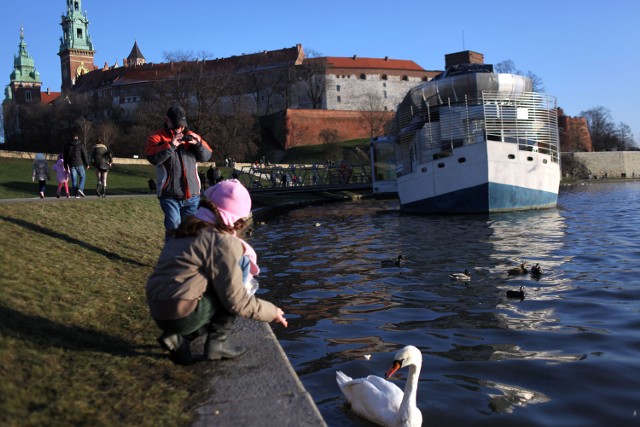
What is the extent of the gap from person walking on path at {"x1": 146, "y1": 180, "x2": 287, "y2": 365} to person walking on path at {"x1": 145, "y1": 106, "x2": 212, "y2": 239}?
2.97 metres

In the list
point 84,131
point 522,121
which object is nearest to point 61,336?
point 522,121

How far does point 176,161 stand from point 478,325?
391 cm

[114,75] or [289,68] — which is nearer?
[289,68]

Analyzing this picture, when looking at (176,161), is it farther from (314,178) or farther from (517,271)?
(314,178)

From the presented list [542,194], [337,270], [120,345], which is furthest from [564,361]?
[542,194]

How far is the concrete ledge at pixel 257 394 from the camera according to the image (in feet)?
11.0

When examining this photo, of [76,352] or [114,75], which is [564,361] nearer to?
[76,352]

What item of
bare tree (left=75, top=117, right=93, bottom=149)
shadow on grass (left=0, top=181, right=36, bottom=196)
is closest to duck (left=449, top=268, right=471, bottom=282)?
shadow on grass (left=0, top=181, right=36, bottom=196)

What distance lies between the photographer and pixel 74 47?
133 meters

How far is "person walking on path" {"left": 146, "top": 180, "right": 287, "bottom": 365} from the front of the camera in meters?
3.97

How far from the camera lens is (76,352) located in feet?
13.5

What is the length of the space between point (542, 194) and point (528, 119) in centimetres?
308

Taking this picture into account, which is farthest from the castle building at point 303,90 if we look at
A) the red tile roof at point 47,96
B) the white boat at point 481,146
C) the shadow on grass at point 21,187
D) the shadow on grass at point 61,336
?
the shadow on grass at point 61,336

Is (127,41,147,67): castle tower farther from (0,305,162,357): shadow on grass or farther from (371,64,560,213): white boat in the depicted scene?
(0,305,162,357): shadow on grass
